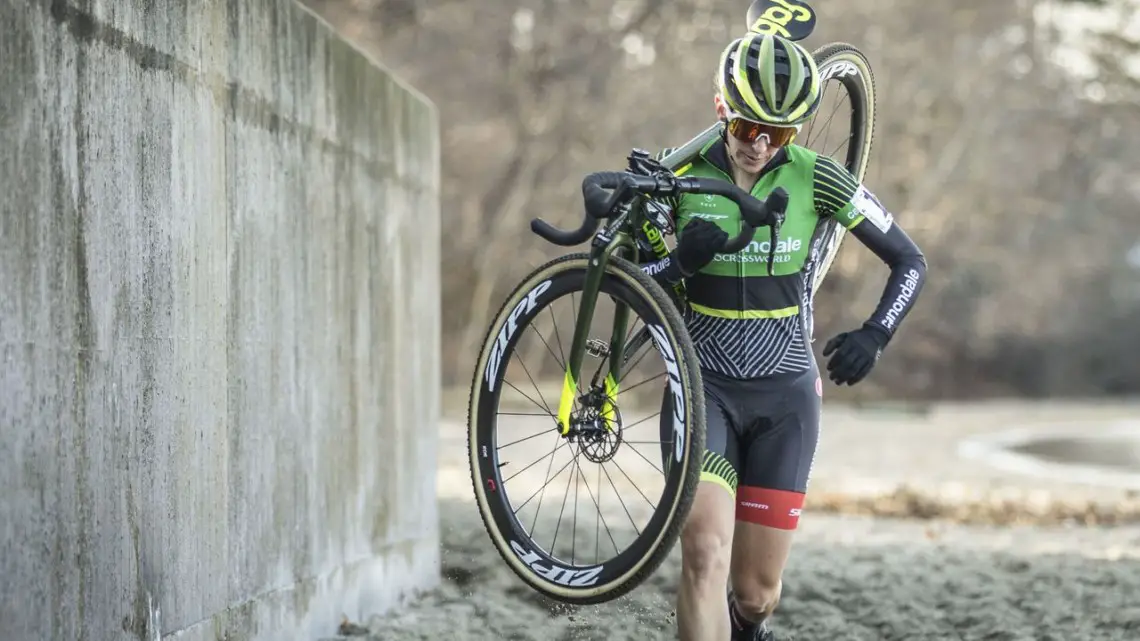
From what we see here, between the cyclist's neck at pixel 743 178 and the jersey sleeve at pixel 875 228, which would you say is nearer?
the jersey sleeve at pixel 875 228

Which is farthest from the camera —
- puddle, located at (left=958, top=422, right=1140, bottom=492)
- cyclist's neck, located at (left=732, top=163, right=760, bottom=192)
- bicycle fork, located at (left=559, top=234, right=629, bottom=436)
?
puddle, located at (left=958, top=422, right=1140, bottom=492)

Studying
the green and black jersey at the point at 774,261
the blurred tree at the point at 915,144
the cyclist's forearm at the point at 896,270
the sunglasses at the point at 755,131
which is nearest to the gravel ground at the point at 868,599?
the green and black jersey at the point at 774,261

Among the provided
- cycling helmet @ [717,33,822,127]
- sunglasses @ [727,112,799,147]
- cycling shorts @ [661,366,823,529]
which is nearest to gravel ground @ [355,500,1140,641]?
cycling shorts @ [661,366,823,529]

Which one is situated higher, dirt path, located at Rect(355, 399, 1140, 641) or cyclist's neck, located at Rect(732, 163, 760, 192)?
cyclist's neck, located at Rect(732, 163, 760, 192)

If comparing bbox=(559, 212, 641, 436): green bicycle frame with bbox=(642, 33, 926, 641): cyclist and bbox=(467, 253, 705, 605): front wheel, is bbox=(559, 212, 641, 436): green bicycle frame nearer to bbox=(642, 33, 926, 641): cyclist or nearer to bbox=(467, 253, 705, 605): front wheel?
bbox=(467, 253, 705, 605): front wheel

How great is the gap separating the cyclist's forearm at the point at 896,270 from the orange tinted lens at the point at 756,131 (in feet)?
1.37

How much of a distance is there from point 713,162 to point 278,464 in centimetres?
227

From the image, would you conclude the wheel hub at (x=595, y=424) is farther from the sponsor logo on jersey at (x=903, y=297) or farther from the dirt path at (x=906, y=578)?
the dirt path at (x=906, y=578)

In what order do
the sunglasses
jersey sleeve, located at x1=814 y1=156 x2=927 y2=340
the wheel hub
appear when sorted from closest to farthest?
the wheel hub < the sunglasses < jersey sleeve, located at x1=814 y1=156 x2=927 y2=340

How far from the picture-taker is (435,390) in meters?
9.16

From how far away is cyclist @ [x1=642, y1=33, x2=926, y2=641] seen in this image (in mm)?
4953

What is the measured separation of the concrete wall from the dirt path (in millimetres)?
645

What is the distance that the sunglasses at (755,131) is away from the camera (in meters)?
4.93

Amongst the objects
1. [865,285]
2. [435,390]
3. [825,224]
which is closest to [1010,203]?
[865,285]
